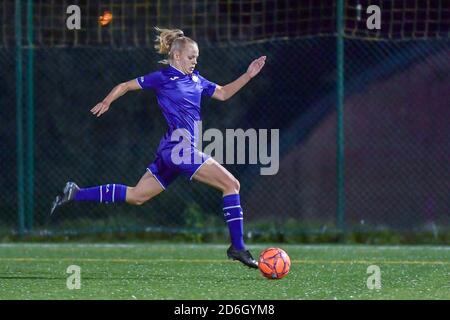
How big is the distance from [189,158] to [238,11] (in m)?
4.80

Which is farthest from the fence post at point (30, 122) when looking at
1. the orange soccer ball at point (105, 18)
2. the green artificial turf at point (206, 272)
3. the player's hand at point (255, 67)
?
the player's hand at point (255, 67)

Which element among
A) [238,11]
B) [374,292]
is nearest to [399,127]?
[238,11]

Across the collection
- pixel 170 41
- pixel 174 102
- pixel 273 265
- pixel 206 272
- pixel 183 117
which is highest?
pixel 170 41

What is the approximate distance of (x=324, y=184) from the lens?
12961mm

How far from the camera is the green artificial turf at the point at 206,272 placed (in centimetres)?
803

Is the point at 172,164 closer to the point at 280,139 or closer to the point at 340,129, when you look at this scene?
the point at 340,129

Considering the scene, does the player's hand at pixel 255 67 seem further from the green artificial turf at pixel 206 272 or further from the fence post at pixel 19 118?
the fence post at pixel 19 118

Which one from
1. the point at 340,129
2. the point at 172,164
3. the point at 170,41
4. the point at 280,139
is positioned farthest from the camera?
the point at 280,139

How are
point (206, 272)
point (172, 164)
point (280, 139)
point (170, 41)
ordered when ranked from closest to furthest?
point (172, 164), point (206, 272), point (170, 41), point (280, 139)

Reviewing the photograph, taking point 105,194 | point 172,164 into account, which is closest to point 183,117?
point 172,164

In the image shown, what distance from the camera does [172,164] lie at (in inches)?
373

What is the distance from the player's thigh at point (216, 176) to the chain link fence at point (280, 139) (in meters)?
3.39

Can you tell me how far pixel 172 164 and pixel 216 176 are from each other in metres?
0.38

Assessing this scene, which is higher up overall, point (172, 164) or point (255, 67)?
point (255, 67)
